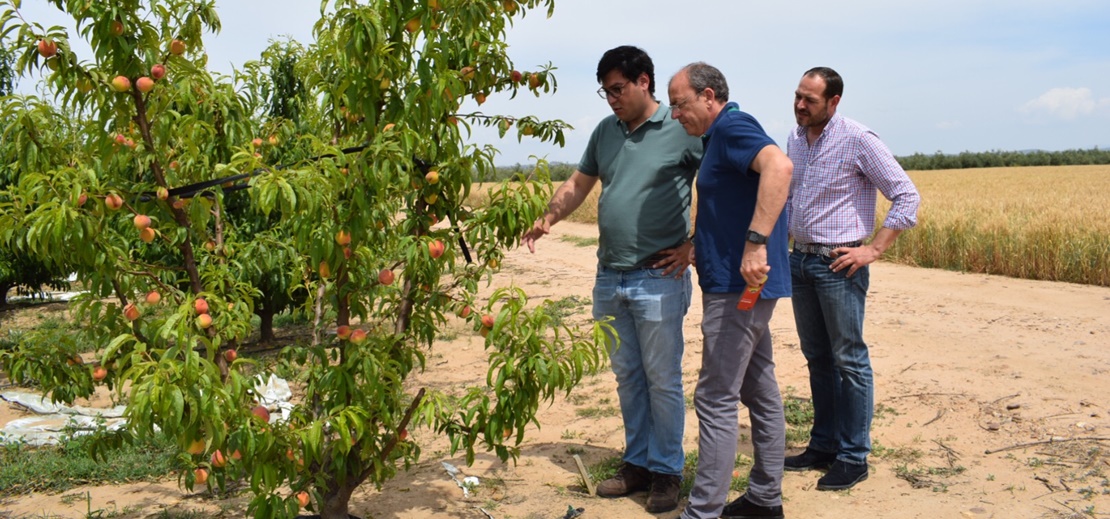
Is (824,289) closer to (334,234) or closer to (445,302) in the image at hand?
(445,302)

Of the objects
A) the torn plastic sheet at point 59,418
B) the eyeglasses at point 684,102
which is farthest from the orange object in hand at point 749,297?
the torn plastic sheet at point 59,418

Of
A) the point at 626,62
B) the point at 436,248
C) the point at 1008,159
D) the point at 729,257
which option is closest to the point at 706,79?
the point at 626,62

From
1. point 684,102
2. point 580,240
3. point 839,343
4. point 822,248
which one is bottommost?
point 580,240

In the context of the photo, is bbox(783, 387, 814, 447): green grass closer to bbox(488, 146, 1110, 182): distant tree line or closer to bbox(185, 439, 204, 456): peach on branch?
bbox(185, 439, 204, 456): peach on branch

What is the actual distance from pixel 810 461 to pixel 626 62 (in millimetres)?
2300

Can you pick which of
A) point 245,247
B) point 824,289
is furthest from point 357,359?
point 824,289

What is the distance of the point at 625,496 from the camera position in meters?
4.38

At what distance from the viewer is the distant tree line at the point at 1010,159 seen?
59.7 m

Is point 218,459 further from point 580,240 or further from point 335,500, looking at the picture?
point 580,240

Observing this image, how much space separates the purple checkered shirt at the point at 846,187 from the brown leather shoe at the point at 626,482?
4.54ft

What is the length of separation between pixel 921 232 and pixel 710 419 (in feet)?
33.4

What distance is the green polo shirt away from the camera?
398 centimetres

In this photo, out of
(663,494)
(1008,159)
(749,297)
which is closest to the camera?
(749,297)

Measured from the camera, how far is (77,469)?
4.92 meters
